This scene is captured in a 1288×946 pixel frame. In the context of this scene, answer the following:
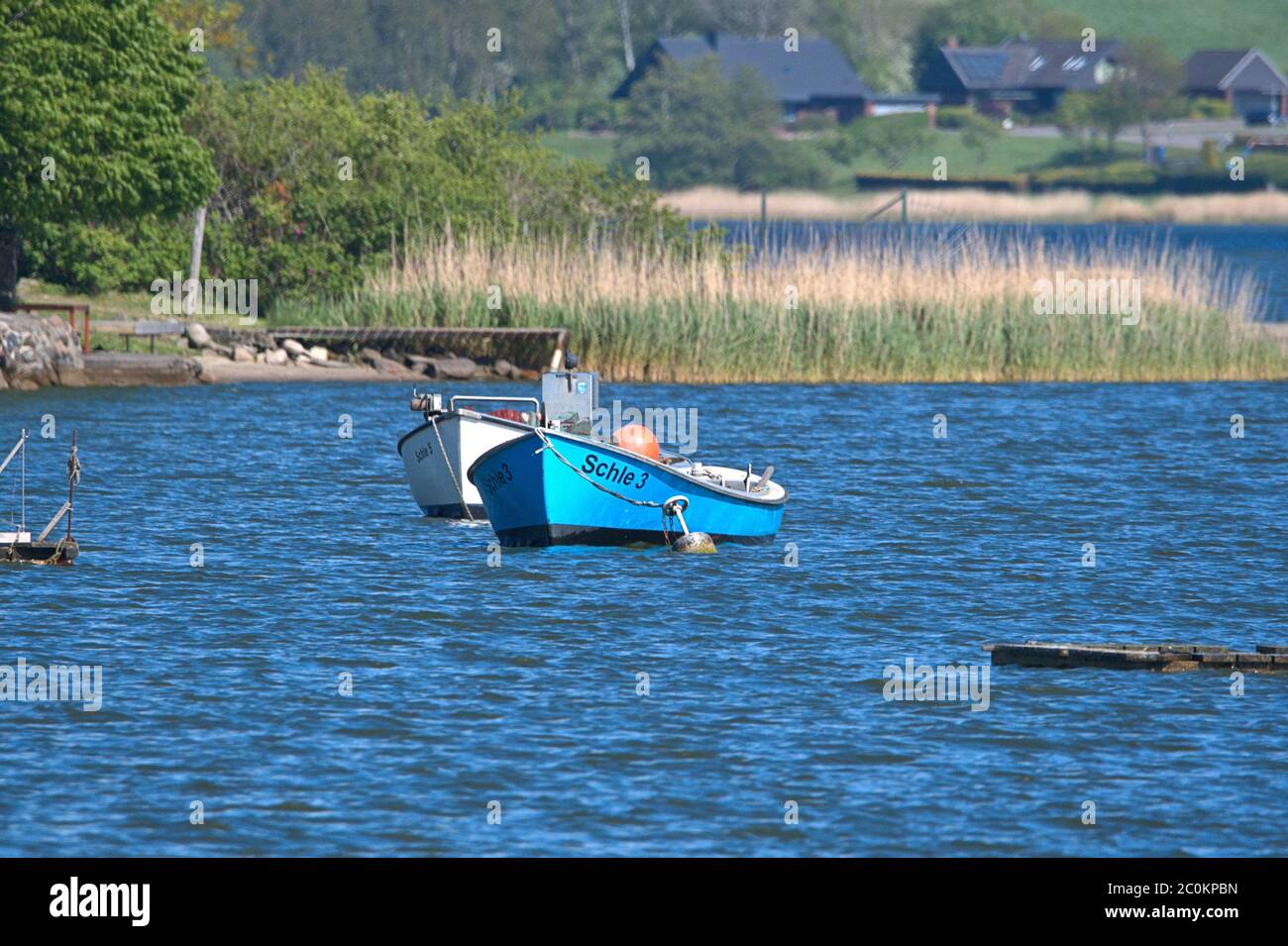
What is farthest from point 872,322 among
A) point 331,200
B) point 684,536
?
point 684,536

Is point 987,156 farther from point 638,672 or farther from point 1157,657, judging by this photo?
point 638,672

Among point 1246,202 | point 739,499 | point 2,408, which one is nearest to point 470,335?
point 2,408

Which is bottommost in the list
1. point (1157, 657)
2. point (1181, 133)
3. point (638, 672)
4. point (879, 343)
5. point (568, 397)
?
point (638, 672)

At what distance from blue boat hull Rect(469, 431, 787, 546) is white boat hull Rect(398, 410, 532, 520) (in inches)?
22.0

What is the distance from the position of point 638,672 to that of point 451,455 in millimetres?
8607

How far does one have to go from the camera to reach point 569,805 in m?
15.9

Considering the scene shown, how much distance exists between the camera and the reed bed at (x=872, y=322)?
47594mm

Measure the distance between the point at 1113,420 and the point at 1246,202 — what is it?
102 meters

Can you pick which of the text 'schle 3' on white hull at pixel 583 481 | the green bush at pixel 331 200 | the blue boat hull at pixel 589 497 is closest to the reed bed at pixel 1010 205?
the green bush at pixel 331 200

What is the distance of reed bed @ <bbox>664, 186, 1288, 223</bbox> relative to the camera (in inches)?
5187

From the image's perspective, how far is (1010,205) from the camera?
13462 centimetres

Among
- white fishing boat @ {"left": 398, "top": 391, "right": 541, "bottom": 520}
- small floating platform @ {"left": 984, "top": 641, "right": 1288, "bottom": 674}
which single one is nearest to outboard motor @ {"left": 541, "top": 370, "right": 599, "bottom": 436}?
white fishing boat @ {"left": 398, "top": 391, "right": 541, "bottom": 520}

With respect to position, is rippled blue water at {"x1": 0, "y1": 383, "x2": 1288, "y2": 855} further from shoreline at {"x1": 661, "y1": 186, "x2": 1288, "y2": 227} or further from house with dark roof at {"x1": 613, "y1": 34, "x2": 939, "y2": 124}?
house with dark roof at {"x1": 613, "y1": 34, "x2": 939, "y2": 124}
